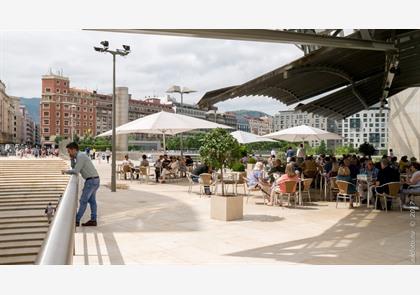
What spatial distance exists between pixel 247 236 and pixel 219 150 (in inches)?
100.0

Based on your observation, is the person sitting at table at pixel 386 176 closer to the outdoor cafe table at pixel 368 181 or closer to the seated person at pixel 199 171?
the outdoor cafe table at pixel 368 181

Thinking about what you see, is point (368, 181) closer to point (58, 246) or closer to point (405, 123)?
point (58, 246)

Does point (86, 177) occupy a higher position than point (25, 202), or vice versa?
point (86, 177)

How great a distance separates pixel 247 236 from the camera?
6.12 meters

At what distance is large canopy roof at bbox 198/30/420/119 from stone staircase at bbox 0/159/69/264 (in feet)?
24.1

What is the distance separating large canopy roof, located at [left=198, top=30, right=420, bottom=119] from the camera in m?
8.75

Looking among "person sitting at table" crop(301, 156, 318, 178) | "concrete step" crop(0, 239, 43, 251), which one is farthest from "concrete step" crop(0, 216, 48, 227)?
"person sitting at table" crop(301, 156, 318, 178)

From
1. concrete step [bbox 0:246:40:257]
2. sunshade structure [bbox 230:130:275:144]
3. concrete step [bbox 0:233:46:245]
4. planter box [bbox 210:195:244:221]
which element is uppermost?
sunshade structure [bbox 230:130:275:144]

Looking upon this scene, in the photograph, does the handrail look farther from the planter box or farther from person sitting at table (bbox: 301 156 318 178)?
person sitting at table (bbox: 301 156 318 178)

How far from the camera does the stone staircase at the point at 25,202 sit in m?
13.7

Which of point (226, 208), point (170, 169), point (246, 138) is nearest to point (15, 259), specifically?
point (170, 169)

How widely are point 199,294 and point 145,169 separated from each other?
38.4ft

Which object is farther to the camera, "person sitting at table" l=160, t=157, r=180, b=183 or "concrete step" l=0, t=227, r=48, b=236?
"person sitting at table" l=160, t=157, r=180, b=183

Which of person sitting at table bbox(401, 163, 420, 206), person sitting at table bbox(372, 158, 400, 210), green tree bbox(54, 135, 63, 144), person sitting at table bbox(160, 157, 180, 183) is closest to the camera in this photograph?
person sitting at table bbox(372, 158, 400, 210)
